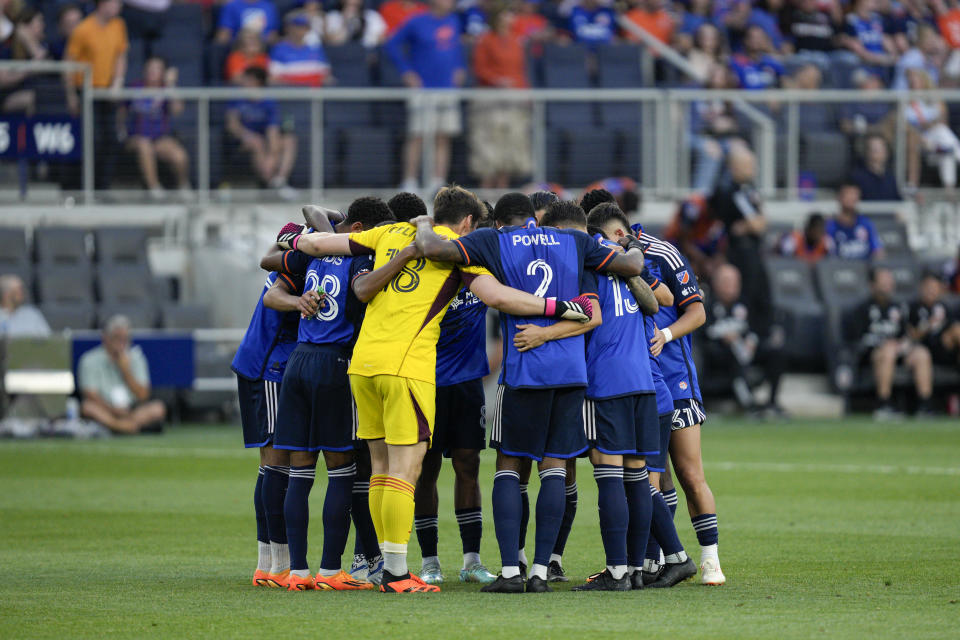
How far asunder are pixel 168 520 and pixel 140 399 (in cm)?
703

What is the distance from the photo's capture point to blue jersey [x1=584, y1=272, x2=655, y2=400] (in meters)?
7.98

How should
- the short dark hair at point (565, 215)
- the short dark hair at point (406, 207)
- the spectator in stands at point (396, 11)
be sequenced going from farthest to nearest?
the spectator in stands at point (396, 11)
the short dark hair at point (406, 207)
the short dark hair at point (565, 215)

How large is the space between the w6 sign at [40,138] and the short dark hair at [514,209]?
13.1m

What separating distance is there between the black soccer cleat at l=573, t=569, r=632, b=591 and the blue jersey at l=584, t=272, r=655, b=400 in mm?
940

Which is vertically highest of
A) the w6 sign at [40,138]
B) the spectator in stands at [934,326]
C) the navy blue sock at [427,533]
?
the w6 sign at [40,138]

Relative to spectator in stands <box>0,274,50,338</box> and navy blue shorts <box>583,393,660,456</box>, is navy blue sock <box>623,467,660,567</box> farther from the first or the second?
spectator in stands <box>0,274,50,338</box>

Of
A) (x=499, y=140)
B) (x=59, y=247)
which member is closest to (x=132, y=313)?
(x=59, y=247)

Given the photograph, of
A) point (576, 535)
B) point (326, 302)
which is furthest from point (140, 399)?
point (326, 302)

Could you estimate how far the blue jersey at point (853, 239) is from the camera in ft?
71.3

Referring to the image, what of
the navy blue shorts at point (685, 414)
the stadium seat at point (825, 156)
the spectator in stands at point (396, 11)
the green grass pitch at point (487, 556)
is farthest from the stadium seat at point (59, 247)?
the navy blue shorts at point (685, 414)

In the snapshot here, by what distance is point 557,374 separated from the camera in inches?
307

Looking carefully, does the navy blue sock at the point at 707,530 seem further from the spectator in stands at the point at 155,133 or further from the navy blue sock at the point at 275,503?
the spectator in stands at the point at 155,133

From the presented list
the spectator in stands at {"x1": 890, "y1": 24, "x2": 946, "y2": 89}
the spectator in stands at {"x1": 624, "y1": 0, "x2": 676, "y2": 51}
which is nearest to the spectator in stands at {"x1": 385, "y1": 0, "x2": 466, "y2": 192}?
the spectator in stands at {"x1": 624, "y1": 0, "x2": 676, "y2": 51}

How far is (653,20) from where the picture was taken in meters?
23.9
